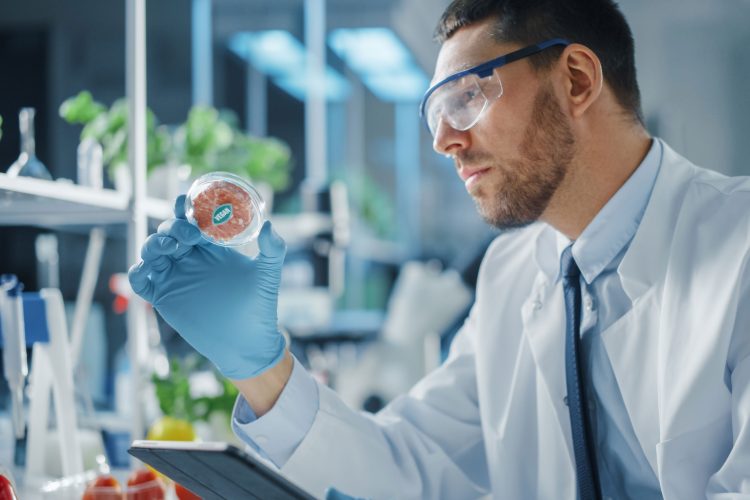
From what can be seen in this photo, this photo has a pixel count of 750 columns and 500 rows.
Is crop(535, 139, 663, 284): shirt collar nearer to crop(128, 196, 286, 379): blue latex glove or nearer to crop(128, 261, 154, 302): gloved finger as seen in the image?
crop(128, 196, 286, 379): blue latex glove

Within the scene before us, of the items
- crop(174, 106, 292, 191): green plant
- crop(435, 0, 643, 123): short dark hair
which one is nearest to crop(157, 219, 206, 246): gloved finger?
crop(435, 0, 643, 123): short dark hair

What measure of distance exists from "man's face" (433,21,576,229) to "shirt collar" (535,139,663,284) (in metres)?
0.10

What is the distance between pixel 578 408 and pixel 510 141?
0.50 meters

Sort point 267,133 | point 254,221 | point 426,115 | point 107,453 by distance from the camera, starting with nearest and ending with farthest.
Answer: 1. point 254,221
2. point 426,115
3. point 107,453
4. point 267,133

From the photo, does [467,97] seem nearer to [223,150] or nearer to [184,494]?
[184,494]

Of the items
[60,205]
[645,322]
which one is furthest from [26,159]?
[645,322]

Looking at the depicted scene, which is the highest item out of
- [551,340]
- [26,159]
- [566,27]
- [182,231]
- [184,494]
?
[566,27]

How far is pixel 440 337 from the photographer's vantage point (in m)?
→ 3.94

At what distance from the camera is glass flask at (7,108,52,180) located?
57.2 inches

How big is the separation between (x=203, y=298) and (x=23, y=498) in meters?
0.47

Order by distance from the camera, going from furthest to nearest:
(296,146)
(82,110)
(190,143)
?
(296,146), (190,143), (82,110)

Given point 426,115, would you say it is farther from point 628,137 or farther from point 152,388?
point 152,388

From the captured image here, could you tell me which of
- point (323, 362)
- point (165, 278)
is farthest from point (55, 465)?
point (323, 362)

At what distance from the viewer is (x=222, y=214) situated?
49.6 inches
